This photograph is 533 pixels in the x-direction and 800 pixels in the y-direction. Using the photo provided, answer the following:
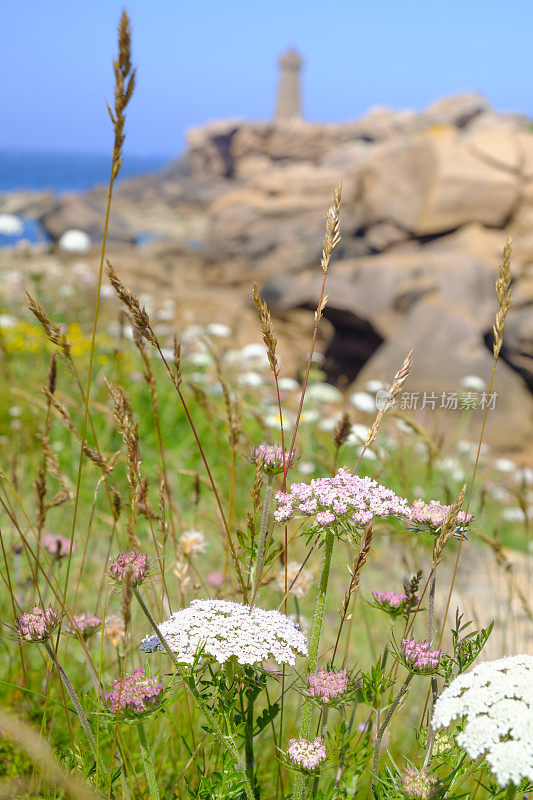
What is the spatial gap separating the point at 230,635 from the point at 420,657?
0.98 feet

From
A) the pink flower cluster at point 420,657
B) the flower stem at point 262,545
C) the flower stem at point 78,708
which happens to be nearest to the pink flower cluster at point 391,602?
the pink flower cluster at point 420,657

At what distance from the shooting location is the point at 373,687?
1031mm

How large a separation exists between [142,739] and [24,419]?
389 cm

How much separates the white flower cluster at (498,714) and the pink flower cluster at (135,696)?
1.33 feet

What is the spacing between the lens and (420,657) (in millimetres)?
1042

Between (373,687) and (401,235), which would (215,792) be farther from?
(401,235)

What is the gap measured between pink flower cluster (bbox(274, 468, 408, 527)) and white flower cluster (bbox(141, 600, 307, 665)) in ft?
0.55

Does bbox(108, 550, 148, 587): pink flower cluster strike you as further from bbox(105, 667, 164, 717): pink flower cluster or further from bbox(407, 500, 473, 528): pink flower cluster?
bbox(407, 500, 473, 528): pink flower cluster

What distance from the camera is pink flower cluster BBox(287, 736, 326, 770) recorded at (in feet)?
3.14

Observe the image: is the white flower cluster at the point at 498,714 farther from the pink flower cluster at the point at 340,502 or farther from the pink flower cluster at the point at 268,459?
the pink flower cluster at the point at 268,459

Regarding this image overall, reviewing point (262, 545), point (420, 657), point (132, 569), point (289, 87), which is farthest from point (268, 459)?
point (289, 87)

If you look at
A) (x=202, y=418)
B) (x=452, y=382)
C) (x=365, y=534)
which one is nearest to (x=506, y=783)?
(x=365, y=534)

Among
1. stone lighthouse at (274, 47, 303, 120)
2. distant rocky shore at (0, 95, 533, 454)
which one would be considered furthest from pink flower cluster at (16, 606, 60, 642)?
stone lighthouse at (274, 47, 303, 120)

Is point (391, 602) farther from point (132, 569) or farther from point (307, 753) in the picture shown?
point (132, 569)
